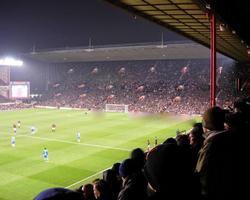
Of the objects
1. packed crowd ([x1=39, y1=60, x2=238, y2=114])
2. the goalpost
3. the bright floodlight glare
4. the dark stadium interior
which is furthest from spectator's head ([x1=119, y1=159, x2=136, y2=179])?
the bright floodlight glare

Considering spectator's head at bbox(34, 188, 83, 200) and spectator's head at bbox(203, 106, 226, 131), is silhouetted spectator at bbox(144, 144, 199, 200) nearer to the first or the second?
spectator's head at bbox(34, 188, 83, 200)

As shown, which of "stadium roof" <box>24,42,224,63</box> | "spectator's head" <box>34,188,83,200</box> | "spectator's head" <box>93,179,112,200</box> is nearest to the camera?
"spectator's head" <box>34,188,83,200</box>

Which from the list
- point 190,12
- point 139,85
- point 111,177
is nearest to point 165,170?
point 111,177

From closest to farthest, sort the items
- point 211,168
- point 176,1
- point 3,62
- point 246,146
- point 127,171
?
point 211,168 → point 246,146 → point 127,171 → point 176,1 → point 3,62

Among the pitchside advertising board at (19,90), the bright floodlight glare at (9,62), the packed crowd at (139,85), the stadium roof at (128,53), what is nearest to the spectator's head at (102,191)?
the stadium roof at (128,53)

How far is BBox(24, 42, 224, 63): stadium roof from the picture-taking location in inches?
1886

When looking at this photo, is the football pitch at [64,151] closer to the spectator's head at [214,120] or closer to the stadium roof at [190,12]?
the stadium roof at [190,12]

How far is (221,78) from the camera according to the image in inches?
2060

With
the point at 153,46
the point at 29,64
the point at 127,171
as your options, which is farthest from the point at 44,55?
the point at 127,171

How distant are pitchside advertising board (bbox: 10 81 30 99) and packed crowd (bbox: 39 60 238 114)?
139 inches

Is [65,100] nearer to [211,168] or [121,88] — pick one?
[121,88]

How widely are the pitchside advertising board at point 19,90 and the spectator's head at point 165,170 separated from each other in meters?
64.4

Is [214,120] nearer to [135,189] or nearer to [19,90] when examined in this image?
Answer: [135,189]

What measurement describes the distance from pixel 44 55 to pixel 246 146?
61345mm
